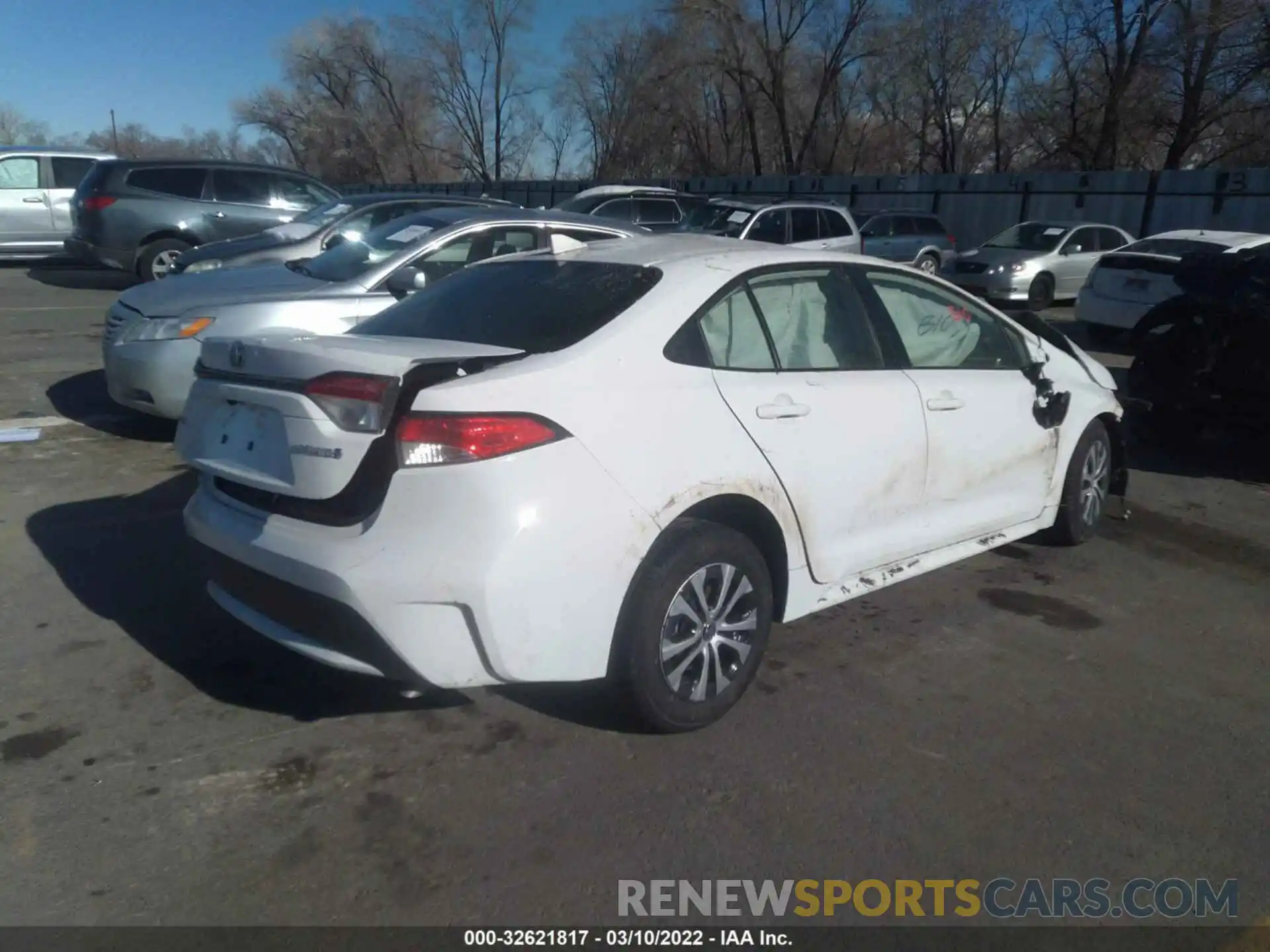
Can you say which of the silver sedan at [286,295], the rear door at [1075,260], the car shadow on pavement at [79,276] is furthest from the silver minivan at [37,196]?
the rear door at [1075,260]

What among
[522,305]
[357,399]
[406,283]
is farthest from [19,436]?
[357,399]

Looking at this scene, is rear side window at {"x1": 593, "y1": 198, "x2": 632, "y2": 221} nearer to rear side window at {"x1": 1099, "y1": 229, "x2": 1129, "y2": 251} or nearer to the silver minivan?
rear side window at {"x1": 1099, "y1": 229, "x2": 1129, "y2": 251}

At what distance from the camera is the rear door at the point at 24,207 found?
17.9 meters

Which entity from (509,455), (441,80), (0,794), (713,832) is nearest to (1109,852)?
(713,832)

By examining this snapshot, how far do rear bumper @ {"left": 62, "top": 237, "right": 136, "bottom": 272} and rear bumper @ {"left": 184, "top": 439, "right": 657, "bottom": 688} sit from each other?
13.5 metres

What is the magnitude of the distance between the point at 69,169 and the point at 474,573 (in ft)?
61.5

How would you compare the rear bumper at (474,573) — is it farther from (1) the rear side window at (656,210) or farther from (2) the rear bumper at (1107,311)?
(1) the rear side window at (656,210)

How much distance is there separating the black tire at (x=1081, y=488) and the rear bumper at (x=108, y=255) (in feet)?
44.4

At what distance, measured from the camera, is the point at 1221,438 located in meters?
8.27

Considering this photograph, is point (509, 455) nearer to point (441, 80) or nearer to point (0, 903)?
point (0, 903)

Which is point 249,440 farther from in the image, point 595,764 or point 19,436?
point 19,436

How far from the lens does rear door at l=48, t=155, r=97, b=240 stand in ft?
59.5

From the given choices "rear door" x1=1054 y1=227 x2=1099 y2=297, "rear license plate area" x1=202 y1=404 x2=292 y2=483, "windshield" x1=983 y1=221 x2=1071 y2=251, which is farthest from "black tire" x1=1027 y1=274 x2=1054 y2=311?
"rear license plate area" x1=202 y1=404 x2=292 y2=483

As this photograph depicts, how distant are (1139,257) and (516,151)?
1631 inches
